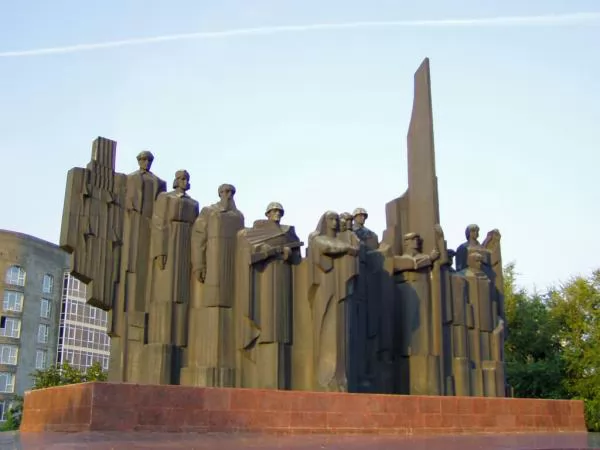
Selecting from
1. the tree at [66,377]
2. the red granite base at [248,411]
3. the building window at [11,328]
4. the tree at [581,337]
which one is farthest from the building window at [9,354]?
A: the red granite base at [248,411]

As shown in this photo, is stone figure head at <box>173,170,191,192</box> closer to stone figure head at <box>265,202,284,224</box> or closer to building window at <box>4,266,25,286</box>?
stone figure head at <box>265,202,284,224</box>

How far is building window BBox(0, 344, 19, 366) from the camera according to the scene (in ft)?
132

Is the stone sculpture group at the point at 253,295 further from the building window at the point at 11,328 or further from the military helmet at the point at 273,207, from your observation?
the building window at the point at 11,328

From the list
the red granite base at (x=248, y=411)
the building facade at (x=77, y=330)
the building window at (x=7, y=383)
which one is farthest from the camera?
the building facade at (x=77, y=330)

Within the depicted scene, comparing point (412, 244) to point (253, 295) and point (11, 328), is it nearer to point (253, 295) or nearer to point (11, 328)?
point (253, 295)

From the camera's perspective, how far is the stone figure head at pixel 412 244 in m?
13.5

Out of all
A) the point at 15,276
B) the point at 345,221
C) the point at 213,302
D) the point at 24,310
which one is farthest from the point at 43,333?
the point at 345,221

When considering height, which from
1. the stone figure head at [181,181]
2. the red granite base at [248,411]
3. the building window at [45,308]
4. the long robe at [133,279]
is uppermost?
the building window at [45,308]

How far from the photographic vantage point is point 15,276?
41.2 m

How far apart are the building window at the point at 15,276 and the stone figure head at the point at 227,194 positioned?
32.3m

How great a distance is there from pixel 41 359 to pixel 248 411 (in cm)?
3681

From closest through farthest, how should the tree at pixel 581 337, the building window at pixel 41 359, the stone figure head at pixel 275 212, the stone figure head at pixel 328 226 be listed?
the stone figure head at pixel 328 226 < the stone figure head at pixel 275 212 < the tree at pixel 581 337 < the building window at pixel 41 359

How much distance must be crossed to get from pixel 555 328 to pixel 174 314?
64.5 ft

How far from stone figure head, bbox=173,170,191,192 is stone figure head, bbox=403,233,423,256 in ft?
13.6
